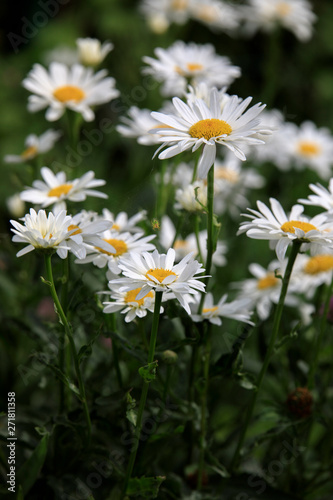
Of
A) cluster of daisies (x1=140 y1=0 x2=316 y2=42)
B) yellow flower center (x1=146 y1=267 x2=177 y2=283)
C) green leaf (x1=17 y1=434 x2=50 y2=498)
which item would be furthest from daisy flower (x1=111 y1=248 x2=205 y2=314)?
cluster of daisies (x1=140 y1=0 x2=316 y2=42)

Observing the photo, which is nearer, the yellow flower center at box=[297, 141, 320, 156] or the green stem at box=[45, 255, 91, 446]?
the green stem at box=[45, 255, 91, 446]

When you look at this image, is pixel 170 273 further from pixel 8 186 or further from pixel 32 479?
pixel 8 186

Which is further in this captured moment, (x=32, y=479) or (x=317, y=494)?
(x=317, y=494)

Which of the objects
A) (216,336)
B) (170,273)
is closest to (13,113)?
(216,336)

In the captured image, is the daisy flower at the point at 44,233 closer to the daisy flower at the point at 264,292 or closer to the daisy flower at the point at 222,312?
the daisy flower at the point at 222,312

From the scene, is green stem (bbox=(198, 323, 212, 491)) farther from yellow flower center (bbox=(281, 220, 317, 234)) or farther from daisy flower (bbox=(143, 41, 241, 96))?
daisy flower (bbox=(143, 41, 241, 96))

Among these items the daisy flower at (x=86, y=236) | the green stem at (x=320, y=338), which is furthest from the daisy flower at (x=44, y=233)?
the green stem at (x=320, y=338)

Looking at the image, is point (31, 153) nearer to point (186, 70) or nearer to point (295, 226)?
point (186, 70)
